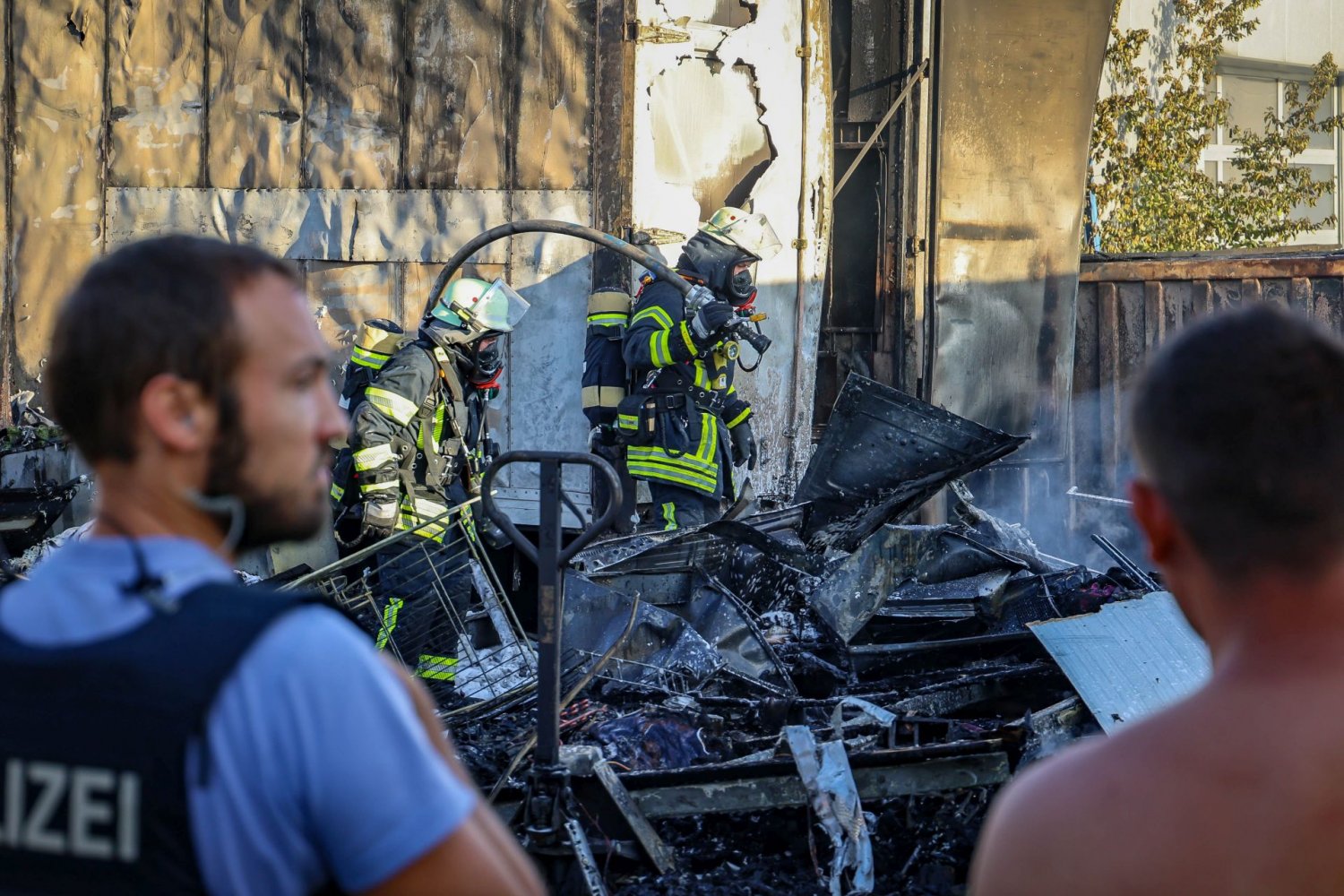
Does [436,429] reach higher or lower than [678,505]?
higher

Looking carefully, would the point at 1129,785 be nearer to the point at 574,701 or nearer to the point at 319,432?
the point at 319,432

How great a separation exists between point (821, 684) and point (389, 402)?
2329mm

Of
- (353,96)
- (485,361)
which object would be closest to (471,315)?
(485,361)

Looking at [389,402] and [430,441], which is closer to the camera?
[389,402]

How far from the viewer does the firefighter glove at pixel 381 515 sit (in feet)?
18.9

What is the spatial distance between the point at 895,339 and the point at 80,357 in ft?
26.2

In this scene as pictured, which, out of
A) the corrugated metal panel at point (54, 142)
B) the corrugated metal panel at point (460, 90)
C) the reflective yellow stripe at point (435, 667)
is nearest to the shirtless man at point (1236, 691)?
the reflective yellow stripe at point (435, 667)

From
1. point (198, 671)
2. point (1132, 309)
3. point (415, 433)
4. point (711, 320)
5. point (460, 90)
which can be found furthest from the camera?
point (1132, 309)

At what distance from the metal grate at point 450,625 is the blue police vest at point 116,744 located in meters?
3.57

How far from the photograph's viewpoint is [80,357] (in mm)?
1139

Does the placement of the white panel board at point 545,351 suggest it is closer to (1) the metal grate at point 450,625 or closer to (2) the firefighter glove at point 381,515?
(2) the firefighter glove at point 381,515

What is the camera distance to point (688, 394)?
6902mm

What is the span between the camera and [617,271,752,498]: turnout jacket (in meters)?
6.81

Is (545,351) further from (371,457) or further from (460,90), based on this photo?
(371,457)
